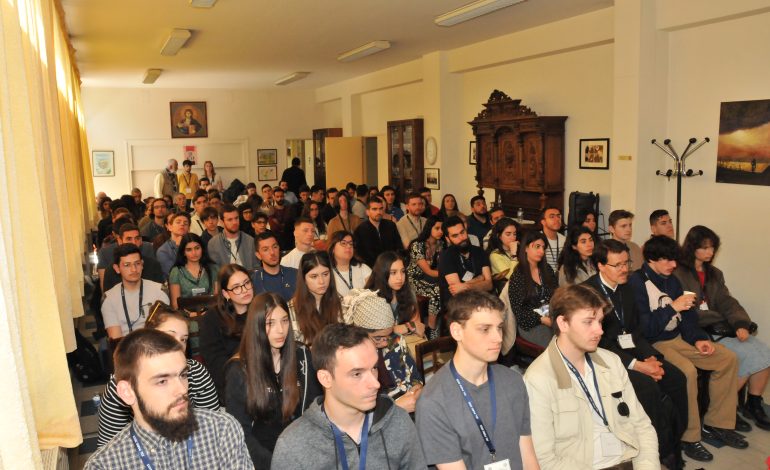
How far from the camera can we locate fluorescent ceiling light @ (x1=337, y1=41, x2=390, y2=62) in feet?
34.2

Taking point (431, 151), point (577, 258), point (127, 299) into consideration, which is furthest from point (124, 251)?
point (431, 151)

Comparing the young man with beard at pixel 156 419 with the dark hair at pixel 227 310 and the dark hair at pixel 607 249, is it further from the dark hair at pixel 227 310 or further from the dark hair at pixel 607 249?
the dark hair at pixel 607 249

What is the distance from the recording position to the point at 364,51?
10977 mm

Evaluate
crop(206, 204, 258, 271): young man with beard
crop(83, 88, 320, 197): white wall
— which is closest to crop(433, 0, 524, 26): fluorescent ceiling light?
crop(206, 204, 258, 271): young man with beard

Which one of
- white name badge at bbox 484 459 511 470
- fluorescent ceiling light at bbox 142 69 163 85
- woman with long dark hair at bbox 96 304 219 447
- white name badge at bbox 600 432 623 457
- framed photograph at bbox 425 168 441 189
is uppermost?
fluorescent ceiling light at bbox 142 69 163 85

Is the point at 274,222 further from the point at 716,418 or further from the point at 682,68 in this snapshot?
the point at 716,418

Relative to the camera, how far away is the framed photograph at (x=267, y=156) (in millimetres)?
18422

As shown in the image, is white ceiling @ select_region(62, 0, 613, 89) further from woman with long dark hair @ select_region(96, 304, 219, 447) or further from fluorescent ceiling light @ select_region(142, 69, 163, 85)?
woman with long dark hair @ select_region(96, 304, 219, 447)

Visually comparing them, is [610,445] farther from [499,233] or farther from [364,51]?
[364,51]

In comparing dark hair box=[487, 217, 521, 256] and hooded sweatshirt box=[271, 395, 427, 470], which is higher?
dark hair box=[487, 217, 521, 256]

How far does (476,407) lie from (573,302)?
0.75m

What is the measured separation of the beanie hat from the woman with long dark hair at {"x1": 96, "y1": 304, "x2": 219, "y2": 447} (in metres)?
1.03

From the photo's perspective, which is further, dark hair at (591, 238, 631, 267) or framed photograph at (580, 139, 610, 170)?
framed photograph at (580, 139, 610, 170)

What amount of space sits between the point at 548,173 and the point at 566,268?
4.14 metres
